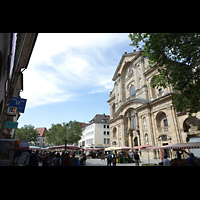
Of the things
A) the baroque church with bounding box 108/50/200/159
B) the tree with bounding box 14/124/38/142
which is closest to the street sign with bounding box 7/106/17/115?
the baroque church with bounding box 108/50/200/159

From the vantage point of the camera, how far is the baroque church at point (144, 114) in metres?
21.9

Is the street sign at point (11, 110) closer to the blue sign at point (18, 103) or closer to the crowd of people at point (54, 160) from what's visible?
the blue sign at point (18, 103)

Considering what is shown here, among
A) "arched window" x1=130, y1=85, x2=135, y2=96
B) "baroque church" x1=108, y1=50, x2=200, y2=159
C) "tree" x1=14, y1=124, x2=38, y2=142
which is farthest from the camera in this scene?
"tree" x1=14, y1=124, x2=38, y2=142

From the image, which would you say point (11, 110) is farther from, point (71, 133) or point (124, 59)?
point (71, 133)

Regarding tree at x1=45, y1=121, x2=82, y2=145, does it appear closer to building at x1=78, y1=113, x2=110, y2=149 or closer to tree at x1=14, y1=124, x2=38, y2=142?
building at x1=78, y1=113, x2=110, y2=149

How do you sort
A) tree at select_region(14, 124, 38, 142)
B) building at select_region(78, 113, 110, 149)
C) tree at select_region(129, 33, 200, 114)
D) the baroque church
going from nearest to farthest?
tree at select_region(129, 33, 200, 114) < the baroque church < building at select_region(78, 113, 110, 149) < tree at select_region(14, 124, 38, 142)

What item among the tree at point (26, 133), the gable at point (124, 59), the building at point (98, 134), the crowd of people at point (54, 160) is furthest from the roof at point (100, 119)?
the crowd of people at point (54, 160)

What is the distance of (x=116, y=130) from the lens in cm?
4222

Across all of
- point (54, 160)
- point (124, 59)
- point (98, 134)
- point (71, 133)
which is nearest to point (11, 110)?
point (54, 160)

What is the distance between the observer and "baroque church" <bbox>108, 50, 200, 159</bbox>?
21.9m
